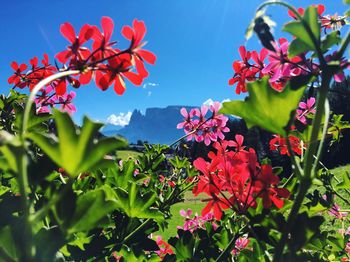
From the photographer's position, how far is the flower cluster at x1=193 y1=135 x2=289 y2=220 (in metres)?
1.09

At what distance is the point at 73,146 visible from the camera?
68cm

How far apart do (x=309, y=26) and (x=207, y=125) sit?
1.79 meters

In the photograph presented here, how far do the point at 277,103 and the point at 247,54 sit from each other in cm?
77

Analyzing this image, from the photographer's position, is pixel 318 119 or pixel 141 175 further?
pixel 141 175

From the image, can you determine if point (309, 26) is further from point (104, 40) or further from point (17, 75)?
point (17, 75)

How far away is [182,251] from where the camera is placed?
1411 mm

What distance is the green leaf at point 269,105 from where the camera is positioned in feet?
2.91

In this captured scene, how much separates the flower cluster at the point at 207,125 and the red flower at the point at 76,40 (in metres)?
1.48

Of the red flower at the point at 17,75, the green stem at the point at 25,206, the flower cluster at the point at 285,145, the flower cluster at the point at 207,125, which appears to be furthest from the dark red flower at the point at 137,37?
the flower cluster at the point at 207,125

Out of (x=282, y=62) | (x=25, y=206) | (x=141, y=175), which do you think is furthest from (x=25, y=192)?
(x=141, y=175)

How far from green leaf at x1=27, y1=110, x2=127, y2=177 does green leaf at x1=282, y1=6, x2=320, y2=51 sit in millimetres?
446

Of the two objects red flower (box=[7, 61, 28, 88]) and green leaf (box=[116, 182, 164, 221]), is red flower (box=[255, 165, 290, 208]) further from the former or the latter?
red flower (box=[7, 61, 28, 88])

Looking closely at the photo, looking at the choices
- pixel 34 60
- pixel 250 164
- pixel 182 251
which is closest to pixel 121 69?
pixel 250 164

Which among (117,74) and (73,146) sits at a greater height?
(117,74)
